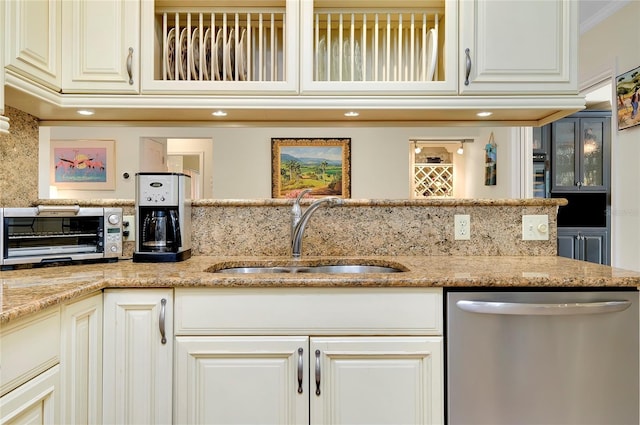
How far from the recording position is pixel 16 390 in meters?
0.86

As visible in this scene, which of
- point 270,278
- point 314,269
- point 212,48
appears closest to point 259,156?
point 212,48

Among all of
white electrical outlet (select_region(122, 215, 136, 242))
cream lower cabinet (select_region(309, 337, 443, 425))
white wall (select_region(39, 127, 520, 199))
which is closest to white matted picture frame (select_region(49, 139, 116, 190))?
white wall (select_region(39, 127, 520, 199))

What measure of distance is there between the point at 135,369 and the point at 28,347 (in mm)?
331

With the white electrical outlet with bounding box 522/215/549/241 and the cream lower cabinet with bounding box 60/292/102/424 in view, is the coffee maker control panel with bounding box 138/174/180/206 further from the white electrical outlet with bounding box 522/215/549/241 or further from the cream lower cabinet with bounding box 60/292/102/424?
the white electrical outlet with bounding box 522/215/549/241

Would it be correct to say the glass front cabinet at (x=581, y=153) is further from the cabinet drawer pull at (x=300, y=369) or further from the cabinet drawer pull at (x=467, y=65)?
the cabinet drawer pull at (x=300, y=369)

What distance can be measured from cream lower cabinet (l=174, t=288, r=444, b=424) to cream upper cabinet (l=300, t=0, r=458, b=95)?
0.79 meters

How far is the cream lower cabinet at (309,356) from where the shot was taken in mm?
1163

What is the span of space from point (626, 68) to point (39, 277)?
369cm

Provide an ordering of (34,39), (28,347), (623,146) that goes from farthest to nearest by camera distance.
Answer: (623,146)
(34,39)
(28,347)

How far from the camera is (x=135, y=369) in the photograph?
3.82ft

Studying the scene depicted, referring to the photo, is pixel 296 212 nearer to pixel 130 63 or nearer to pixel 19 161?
pixel 130 63

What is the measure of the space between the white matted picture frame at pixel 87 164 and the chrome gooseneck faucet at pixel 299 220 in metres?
3.05

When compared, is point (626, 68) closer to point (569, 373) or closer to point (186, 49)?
point (569, 373)

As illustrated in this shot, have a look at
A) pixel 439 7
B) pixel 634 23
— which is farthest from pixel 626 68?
pixel 439 7
